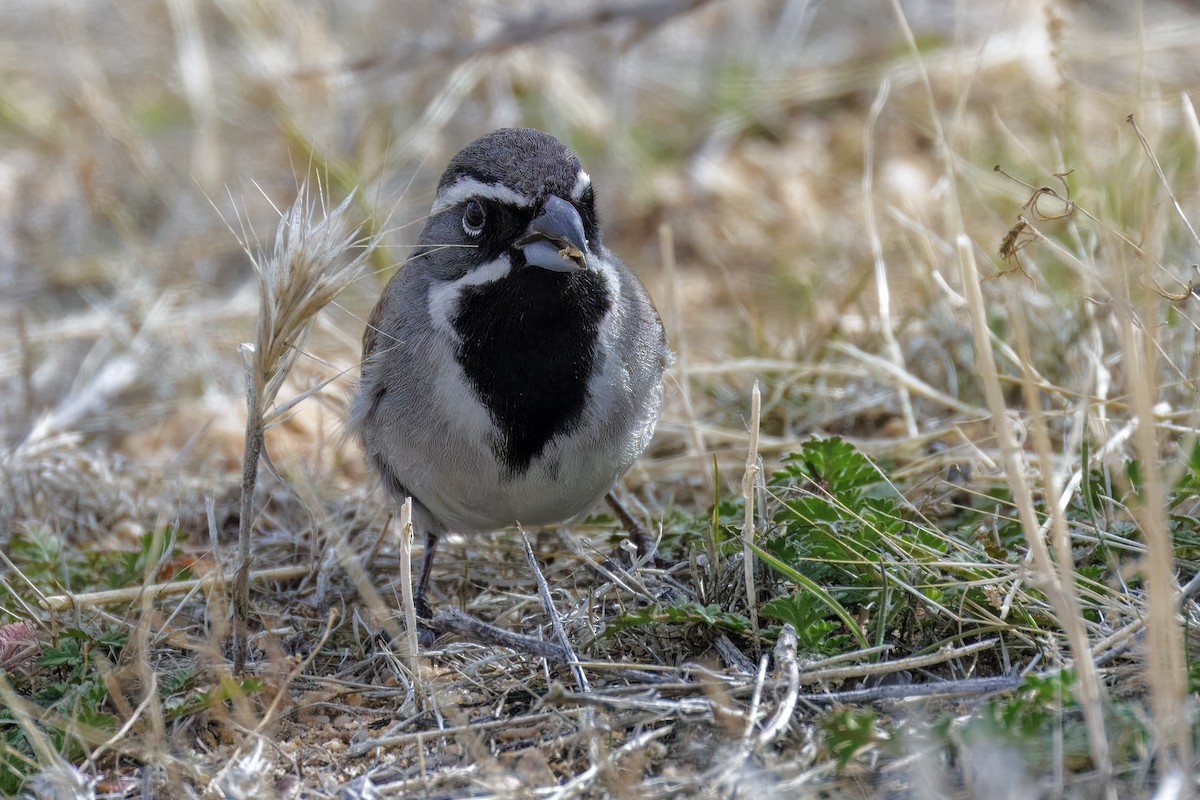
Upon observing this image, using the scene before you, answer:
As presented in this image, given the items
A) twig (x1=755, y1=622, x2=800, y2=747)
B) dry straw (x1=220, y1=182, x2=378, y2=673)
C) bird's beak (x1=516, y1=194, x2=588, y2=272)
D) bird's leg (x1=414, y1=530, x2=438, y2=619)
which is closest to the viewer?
twig (x1=755, y1=622, x2=800, y2=747)

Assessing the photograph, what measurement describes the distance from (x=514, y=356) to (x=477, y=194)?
20.6 inches

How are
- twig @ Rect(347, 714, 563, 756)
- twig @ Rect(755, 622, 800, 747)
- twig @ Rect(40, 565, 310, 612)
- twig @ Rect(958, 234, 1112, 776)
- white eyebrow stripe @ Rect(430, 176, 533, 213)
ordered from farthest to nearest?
1. twig @ Rect(40, 565, 310, 612)
2. white eyebrow stripe @ Rect(430, 176, 533, 213)
3. twig @ Rect(347, 714, 563, 756)
4. twig @ Rect(755, 622, 800, 747)
5. twig @ Rect(958, 234, 1112, 776)

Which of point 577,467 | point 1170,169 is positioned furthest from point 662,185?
point 577,467

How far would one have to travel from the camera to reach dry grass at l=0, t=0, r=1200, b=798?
3.18m

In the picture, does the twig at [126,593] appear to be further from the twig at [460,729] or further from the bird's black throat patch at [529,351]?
the bird's black throat patch at [529,351]

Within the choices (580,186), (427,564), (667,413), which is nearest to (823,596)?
(580,186)

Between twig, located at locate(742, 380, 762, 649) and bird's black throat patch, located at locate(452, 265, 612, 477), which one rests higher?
bird's black throat patch, located at locate(452, 265, 612, 477)

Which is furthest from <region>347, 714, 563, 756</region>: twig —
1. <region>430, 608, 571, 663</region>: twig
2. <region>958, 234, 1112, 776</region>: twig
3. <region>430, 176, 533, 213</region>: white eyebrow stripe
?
<region>430, 176, 533, 213</region>: white eyebrow stripe

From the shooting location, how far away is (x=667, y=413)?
6.09 m

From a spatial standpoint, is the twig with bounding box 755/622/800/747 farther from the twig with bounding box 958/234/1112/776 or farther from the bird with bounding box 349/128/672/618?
the bird with bounding box 349/128/672/618

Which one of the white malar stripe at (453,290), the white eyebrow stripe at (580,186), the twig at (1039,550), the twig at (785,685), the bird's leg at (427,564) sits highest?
the white eyebrow stripe at (580,186)

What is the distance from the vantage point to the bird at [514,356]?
400cm

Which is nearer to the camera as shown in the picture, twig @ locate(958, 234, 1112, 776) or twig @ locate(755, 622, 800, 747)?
twig @ locate(958, 234, 1112, 776)

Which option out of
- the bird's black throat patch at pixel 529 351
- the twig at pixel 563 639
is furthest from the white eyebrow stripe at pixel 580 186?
the twig at pixel 563 639
